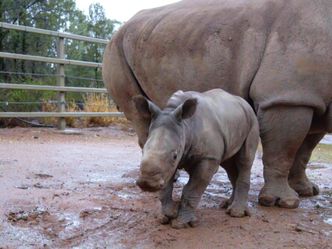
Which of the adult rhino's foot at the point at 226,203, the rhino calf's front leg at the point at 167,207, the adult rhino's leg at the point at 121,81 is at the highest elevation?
the adult rhino's leg at the point at 121,81

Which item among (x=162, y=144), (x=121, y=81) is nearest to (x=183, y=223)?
(x=162, y=144)

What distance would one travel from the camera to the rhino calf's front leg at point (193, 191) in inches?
114

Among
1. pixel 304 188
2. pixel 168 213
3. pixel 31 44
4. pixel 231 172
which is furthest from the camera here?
pixel 31 44

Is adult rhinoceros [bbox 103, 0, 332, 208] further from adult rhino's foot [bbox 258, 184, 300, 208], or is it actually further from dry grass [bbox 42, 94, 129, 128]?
dry grass [bbox 42, 94, 129, 128]

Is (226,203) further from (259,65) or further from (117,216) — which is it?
(259,65)

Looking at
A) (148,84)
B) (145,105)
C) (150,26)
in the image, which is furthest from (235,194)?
(150,26)

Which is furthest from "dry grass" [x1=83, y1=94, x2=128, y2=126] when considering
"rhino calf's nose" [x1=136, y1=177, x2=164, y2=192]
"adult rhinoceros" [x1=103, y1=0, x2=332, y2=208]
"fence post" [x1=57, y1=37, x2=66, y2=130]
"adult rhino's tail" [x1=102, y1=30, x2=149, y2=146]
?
"rhino calf's nose" [x1=136, y1=177, x2=164, y2=192]

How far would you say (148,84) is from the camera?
4.32 meters

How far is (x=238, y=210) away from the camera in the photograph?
319 centimetres

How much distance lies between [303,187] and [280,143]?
699mm

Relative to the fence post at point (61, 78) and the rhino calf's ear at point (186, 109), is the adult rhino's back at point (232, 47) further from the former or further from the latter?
the fence post at point (61, 78)

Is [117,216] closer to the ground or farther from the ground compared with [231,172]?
closer to the ground

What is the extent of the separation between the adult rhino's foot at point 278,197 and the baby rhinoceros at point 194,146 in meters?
0.27

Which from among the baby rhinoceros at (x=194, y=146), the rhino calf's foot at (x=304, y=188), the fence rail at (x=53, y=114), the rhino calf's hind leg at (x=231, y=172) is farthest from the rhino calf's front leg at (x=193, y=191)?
the fence rail at (x=53, y=114)
